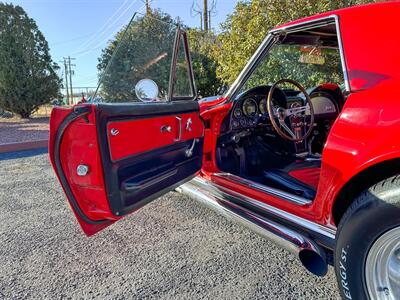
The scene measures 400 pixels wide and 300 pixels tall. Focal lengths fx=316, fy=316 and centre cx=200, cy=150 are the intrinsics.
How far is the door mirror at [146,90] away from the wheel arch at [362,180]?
58.0 inches

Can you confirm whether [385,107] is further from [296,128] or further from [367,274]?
[296,128]

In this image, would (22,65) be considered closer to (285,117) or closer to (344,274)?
(285,117)

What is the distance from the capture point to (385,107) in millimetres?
1530

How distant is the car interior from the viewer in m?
2.83

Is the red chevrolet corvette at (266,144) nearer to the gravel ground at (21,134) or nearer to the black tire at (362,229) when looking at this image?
the black tire at (362,229)

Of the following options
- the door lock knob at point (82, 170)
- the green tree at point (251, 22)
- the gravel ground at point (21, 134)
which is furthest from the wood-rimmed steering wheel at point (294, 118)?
the gravel ground at point (21, 134)

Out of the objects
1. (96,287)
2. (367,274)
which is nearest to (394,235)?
(367,274)

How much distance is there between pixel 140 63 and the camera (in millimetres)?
2490

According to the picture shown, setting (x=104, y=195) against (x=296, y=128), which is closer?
(x=104, y=195)

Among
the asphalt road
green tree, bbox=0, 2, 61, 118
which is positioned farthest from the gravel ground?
the asphalt road

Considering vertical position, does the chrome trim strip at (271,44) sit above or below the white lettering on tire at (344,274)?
above

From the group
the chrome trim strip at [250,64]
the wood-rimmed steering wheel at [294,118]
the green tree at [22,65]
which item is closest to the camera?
the chrome trim strip at [250,64]

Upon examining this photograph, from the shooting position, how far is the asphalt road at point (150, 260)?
2.09 m

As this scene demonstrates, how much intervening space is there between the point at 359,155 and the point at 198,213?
2.04m
